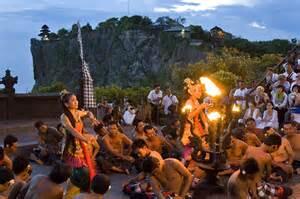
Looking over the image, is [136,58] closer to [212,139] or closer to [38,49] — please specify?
[38,49]

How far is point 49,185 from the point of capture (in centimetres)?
589

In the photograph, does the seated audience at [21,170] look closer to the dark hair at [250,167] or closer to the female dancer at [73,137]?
the female dancer at [73,137]

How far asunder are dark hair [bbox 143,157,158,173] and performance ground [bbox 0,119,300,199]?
1.84m

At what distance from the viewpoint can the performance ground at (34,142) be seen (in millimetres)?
9566

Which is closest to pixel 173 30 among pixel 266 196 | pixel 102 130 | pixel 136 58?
pixel 136 58

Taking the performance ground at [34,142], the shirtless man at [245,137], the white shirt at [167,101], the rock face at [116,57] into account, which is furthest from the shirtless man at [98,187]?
the rock face at [116,57]

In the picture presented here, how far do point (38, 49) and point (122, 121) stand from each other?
43493 millimetres

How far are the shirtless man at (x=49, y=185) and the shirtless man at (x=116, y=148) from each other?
5.34m

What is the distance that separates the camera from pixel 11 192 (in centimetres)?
615

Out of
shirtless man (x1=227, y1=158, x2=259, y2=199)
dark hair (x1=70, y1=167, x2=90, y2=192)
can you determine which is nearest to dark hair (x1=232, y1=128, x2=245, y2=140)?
shirtless man (x1=227, y1=158, x2=259, y2=199)

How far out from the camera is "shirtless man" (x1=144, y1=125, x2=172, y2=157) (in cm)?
1105

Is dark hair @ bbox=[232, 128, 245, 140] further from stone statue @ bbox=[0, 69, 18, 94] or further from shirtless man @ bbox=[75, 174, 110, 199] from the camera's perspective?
stone statue @ bbox=[0, 69, 18, 94]

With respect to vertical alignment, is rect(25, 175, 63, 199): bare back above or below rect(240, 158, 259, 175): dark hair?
below

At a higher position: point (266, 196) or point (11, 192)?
point (11, 192)
